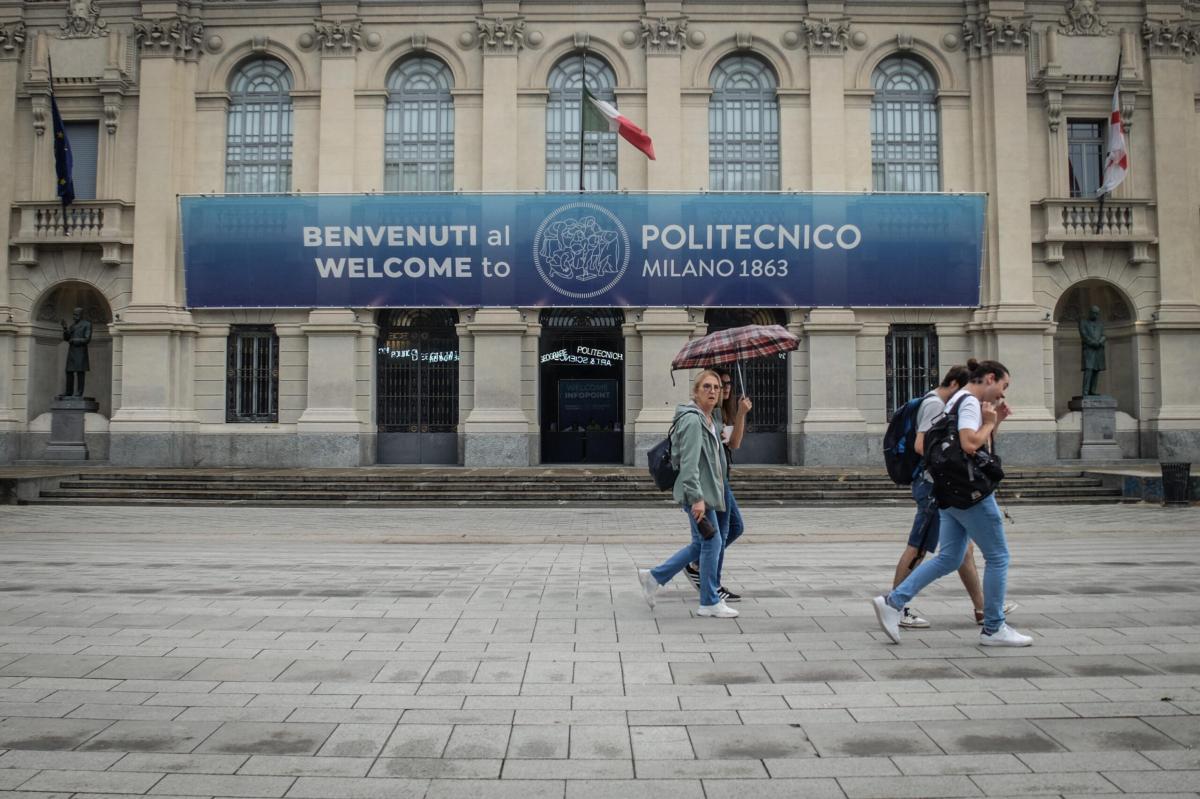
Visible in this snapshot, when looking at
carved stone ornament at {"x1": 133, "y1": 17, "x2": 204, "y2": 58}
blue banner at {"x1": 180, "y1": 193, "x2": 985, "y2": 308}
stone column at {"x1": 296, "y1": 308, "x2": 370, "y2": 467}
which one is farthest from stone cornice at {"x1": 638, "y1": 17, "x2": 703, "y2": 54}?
carved stone ornament at {"x1": 133, "y1": 17, "x2": 204, "y2": 58}

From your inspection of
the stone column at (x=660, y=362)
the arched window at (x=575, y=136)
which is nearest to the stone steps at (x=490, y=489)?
the stone column at (x=660, y=362)

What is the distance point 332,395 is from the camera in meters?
23.2

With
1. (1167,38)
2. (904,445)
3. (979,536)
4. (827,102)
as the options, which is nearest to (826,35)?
(827,102)

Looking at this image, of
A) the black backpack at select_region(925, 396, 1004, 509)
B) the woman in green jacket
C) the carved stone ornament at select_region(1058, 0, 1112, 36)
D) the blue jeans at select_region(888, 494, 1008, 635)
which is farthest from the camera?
the carved stone ornament at select_region(1058, 0, 1112, 36)

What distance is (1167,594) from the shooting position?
799 centimetres

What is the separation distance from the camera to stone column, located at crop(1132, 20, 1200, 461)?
2298 cm

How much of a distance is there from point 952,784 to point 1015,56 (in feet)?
80.9

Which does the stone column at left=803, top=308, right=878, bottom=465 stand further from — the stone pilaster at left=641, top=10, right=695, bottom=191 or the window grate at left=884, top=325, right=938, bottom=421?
the stone pilaster at left=641, top=10, right=695, bottom=191

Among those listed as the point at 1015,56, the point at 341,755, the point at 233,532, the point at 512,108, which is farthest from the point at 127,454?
the point at 1015,56

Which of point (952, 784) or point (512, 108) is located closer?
point (952, 784)

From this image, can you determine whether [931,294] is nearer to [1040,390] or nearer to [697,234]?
[1040,390]

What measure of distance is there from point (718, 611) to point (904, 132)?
20.9 metres

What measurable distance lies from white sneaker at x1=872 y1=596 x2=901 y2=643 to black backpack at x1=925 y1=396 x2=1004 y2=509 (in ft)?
2.74

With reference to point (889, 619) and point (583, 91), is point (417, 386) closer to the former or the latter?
point (583, 91)
